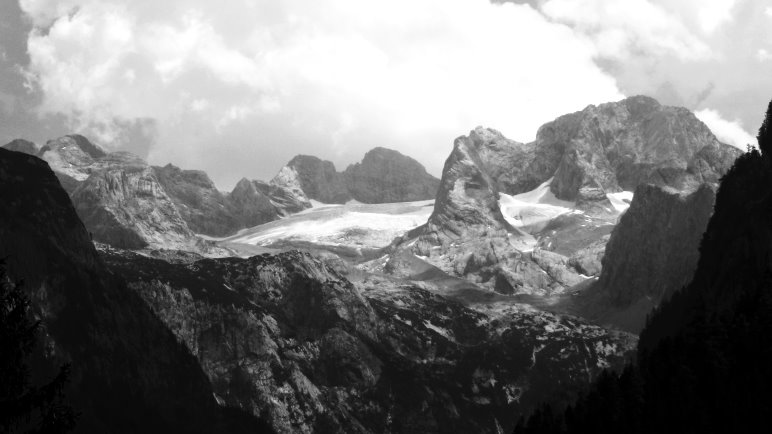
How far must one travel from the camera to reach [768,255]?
184 meters

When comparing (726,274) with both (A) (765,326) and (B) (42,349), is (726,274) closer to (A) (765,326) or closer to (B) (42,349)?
(A) (765,326)

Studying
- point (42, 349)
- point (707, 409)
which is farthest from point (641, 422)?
point (42, 349)

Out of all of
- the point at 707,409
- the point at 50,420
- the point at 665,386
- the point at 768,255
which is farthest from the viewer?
the point at 768,255

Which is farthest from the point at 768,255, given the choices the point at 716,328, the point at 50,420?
the point at 50,420

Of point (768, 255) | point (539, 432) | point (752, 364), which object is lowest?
point (539, 432)

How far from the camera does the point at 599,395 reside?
6097 inches

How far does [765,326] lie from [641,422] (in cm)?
2016

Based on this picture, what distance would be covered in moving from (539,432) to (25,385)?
361ft

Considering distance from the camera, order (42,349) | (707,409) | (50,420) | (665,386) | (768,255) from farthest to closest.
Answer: (42,349), (768,255), (665,386), (707,409), (50,420)

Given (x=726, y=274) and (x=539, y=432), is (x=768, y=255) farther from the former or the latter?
(x=539, y=432)

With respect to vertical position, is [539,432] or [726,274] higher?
[726,274]

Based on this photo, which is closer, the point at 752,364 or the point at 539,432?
the point at 752,364

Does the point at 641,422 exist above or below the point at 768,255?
below

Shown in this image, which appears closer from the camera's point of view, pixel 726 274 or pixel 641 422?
pixel 641 422
